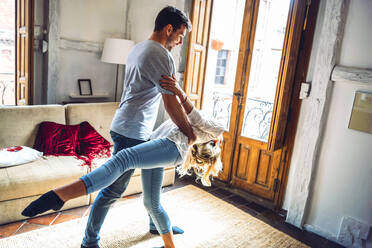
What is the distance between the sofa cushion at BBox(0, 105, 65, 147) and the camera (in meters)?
2.82

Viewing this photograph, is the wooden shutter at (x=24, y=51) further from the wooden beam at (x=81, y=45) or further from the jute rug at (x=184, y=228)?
the jute rug at (x=184, y=228)

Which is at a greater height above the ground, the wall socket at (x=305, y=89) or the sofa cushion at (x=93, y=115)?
the wall socket at (x=305, y=89)

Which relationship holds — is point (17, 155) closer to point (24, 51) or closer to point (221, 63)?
point (24, 51)

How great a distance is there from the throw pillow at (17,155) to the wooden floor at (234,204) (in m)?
0.51

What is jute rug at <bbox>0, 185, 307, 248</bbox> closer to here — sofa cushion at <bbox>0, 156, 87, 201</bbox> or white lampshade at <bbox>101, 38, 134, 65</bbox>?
sofa cushion at <bbox>0, 156, 87, 201</bbox>

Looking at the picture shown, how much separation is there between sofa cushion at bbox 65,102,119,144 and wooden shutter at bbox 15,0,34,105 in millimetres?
771

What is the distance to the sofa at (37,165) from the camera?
235 centimetres

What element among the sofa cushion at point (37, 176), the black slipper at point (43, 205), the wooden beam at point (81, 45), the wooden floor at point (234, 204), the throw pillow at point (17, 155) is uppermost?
the wooden beam at point (81, 45)

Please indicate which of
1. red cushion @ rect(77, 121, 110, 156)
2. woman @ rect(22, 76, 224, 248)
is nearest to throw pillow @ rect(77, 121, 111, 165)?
red cushion @ rect(77, 121, 110, 156)

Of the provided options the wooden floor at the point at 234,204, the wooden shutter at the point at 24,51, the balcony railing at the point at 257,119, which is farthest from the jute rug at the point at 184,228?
the wooden shutter at the point at 24,51

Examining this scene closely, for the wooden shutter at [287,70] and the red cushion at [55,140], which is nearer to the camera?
the wooden shutter at [287,70]

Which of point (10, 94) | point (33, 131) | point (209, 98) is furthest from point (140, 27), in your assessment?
point (10, 94)

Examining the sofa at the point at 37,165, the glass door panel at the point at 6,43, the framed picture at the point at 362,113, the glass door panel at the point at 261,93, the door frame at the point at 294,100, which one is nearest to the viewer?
the sofa at the point at 37,165

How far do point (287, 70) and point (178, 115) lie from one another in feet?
4.71
